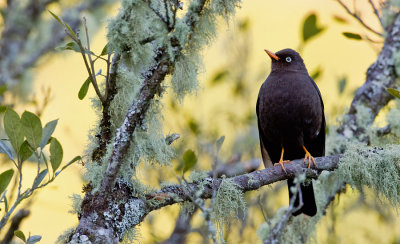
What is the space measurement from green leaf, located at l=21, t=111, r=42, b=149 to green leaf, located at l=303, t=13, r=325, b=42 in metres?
2.80

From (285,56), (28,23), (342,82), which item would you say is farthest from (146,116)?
(28,23)

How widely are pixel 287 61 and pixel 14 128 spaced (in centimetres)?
269

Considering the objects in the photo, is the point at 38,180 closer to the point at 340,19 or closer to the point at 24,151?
the point at 24,151

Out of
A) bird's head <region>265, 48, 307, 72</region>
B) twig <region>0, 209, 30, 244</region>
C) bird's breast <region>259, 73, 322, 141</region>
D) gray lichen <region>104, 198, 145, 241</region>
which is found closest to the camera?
gray lichen <region>104, 198, 145, 241</region>

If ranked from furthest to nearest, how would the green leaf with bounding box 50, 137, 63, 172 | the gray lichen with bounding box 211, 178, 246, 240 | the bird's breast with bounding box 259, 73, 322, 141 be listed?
the bird's breast with bounding box 259, 73, 322, 141
the gray lichen with bounding box 211, 178, 246, 240
the green leaf with bounding box 50, 137, 63, 172

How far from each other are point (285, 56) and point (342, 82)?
0.83 metres

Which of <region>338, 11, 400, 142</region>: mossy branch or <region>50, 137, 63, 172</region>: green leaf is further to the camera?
<region>338, 11, 400, 142</region>: mossy branch

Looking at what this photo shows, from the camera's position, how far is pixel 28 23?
521cm

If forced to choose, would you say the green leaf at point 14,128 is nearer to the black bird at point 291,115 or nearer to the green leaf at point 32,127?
the green leaf at point 32,127

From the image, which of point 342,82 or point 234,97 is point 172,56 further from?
point 234,97

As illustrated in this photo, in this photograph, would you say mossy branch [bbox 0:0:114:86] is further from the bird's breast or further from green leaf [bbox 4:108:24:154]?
green leaf [bbox 4:108:24:154]

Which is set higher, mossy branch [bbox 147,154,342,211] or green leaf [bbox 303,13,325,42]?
green leaf [bbox 303,13,325,42]

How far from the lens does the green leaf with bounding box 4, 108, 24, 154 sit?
2273 millimetres

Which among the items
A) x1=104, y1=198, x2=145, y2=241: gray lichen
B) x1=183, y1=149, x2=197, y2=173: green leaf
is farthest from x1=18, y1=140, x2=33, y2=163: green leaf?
x1=183, y1=149, x2=197, y2=173: green leaf
